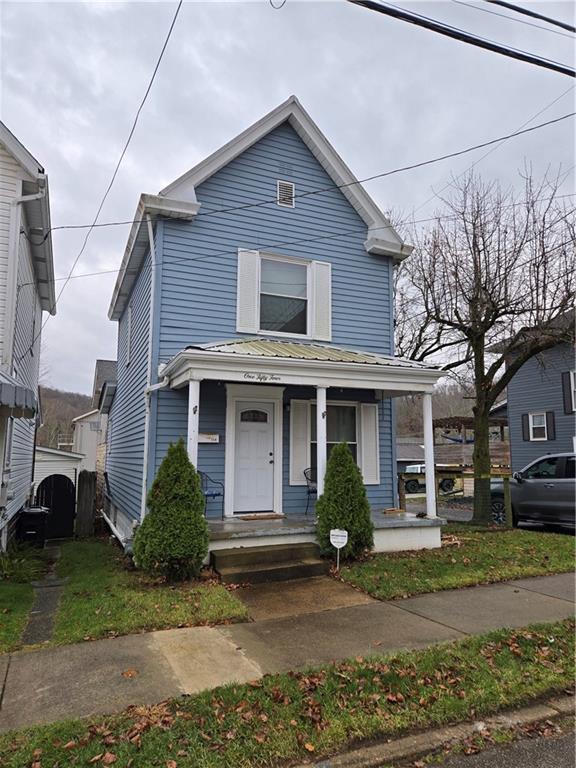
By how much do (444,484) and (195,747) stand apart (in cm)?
2333

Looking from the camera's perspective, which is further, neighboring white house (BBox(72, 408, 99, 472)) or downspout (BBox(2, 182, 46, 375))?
neighboring white house (BBox(72, 408, 99, 472))

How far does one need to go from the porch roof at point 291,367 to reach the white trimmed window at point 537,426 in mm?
12624

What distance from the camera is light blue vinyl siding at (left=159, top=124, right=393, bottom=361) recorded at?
9.15 meters

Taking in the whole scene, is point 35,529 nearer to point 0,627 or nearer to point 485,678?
point 0,627

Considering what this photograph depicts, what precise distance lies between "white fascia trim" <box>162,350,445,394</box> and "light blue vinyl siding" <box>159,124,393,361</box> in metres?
1.47

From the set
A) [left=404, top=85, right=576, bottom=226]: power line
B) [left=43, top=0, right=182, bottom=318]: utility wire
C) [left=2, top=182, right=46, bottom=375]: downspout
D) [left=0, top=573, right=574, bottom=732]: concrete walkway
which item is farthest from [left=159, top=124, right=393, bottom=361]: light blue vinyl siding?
[left=0, top=573, right=574, bottom=732]: concrete walkway

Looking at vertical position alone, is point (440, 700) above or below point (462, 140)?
below

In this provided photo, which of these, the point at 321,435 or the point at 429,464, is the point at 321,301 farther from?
the point at 429,464

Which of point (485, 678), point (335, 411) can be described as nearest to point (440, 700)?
point (485, 678)

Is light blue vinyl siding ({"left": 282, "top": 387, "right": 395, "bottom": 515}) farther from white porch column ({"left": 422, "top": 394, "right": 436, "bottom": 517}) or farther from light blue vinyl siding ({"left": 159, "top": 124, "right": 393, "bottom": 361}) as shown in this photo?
white porch column ({"left": 422, "top": 394, "right": 436, "bottom": 517})

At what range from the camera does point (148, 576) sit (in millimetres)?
6762

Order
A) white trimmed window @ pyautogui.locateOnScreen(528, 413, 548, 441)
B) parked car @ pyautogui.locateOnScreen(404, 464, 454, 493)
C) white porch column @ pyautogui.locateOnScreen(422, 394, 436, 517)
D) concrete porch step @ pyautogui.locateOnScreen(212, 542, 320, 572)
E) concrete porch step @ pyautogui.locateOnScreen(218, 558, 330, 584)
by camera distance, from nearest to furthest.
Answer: concrete porch step @ pyautogui.locateOnScreen(218, 558, 330, 584) < concrete porch step @ pyautogui.locateOnScreen(212, 542, 320, 572) < white porch column @ pyautogui.locateOnScreen(422, 394, 436, 517) < white trimmed window @ pyautogui.locateOnScreen(528, 413, 548, 441) < parked car @ pyautogui.locateOnScreen(404, 464, 454, 493)

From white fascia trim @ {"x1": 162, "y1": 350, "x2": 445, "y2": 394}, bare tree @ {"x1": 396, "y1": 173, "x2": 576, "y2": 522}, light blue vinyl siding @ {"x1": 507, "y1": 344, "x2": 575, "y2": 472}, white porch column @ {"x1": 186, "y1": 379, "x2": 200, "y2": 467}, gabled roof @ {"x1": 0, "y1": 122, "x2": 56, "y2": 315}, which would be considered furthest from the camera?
light blue vinyl siding @ {"x1": 507, "y1": 344, "x2": 575, "y2": 472}

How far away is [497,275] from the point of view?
451 inches
